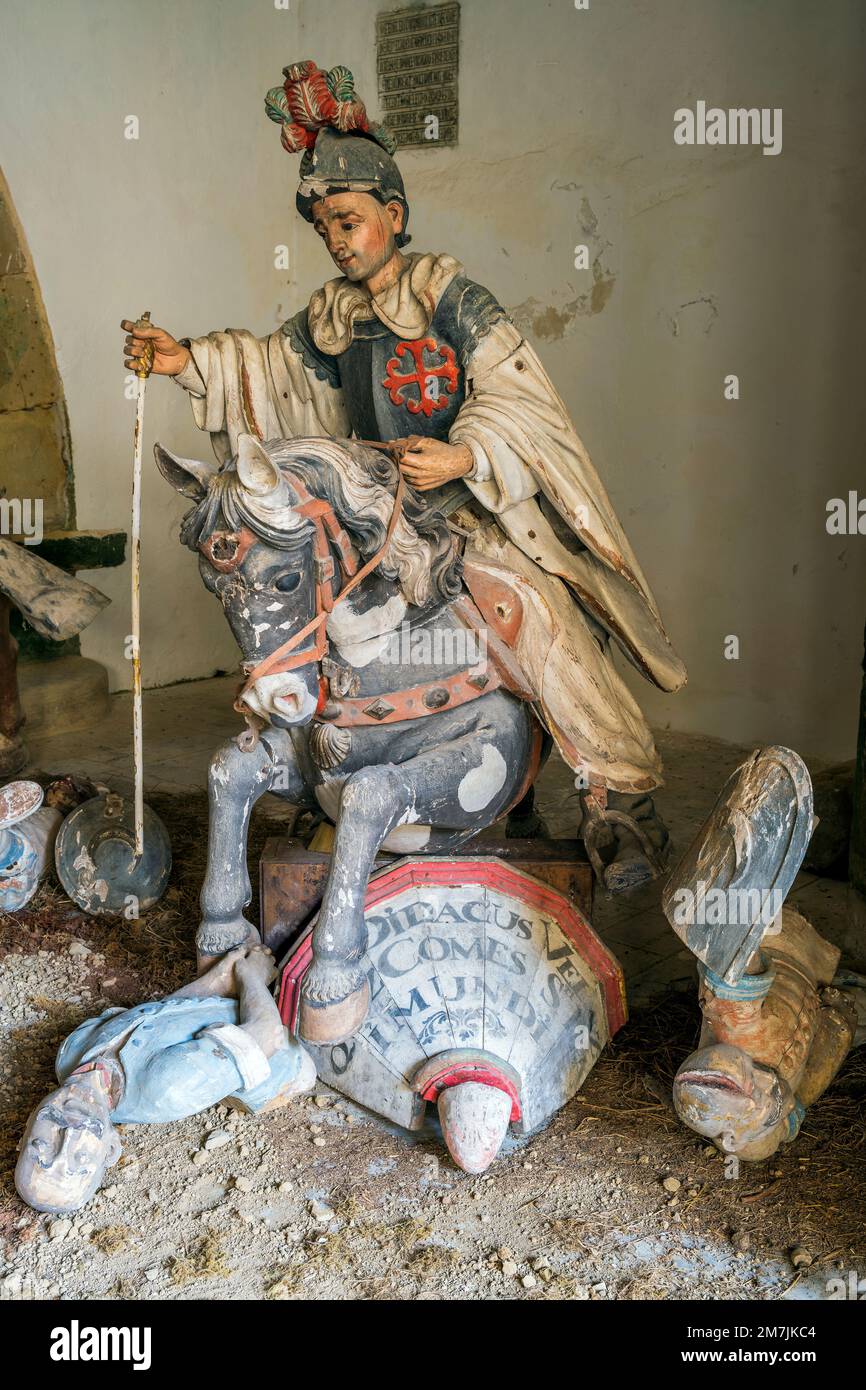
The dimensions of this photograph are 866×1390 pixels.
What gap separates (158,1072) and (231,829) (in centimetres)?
56

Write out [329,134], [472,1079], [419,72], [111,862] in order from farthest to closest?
[419,72] < [111,862] < [329,134] < [472,1079]

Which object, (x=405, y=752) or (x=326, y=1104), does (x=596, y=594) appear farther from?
(x=326, y=1104)

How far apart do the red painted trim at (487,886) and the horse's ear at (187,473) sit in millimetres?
921

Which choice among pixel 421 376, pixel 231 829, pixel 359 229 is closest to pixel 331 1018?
pixel 231 829

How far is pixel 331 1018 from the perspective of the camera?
2609mm

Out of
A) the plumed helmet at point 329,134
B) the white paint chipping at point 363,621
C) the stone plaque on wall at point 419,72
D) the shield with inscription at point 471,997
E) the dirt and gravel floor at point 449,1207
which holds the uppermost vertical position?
the stone plaque on wall at point 419,72

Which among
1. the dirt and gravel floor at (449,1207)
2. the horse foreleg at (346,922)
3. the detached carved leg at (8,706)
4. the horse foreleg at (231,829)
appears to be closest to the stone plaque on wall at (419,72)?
the detached carved leg at (8,706)

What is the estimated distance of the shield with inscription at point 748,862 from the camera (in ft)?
7.92

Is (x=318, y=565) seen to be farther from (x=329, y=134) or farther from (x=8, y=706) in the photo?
(x=8, y=706)

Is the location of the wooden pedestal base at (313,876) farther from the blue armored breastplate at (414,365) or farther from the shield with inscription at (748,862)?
the blue armored breastplate at (414,365)

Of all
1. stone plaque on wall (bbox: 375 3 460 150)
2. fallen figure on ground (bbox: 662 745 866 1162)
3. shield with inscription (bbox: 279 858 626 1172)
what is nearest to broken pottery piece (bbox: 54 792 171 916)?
shield with inscription (bbox: 279 858 626 1172)

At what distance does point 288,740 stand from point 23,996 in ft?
3.48

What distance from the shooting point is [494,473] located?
2893 millimetres

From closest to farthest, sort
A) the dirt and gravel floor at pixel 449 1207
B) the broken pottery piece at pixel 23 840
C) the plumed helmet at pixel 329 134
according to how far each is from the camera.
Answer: the dirt and gravel floor at pixel 449 1207 < the plumed helmet at pixel 329 134 < the broken pottery piece at pixel 23 840
